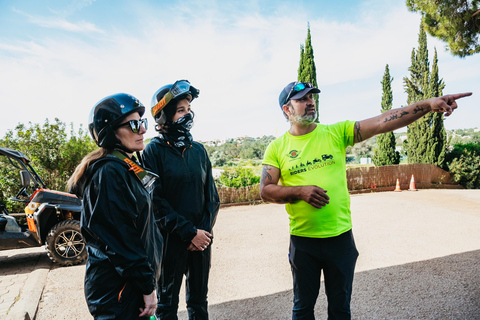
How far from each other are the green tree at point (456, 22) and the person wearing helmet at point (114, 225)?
11.4 m

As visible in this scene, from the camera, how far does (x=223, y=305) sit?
394 centimetres

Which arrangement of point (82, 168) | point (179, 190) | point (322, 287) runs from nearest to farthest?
point (82, 168)
point (179, 190)
point (322, 287)

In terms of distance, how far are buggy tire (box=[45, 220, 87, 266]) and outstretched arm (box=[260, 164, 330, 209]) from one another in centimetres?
445

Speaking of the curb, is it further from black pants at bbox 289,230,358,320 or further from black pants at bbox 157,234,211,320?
black pants at bbox 289,230,358,320

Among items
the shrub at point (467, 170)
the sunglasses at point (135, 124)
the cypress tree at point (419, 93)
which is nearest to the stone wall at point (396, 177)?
the shrub at point (467, 170)

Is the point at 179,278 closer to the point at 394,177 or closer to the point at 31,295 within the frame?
the point at 31,295

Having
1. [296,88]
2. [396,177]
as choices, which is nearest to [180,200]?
[296,88]

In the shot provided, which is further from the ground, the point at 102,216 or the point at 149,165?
the point at 149,165

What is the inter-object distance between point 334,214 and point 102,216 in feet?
5.60

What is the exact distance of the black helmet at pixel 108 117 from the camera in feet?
6.08

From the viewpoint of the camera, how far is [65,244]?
18.7 feet

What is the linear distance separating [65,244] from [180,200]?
167 inches

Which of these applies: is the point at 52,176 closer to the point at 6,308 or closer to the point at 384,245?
the point at 6,308

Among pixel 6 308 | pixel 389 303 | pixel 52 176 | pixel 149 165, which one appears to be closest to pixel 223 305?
pixel 389 303
